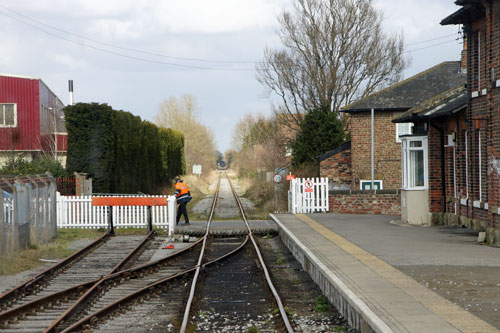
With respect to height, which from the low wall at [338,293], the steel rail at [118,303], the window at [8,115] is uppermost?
the window at [8,115]

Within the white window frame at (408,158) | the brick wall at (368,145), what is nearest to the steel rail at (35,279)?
the white window frame at (408,158)

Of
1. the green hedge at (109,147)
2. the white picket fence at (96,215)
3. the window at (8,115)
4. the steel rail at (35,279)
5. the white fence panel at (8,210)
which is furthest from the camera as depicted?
the window at (8,115)

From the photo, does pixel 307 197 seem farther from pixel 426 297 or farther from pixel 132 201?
pixel 426 297

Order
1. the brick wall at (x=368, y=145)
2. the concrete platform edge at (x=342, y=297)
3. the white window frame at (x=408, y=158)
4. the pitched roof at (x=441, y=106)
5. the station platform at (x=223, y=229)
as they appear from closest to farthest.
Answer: the concrete platform edge at (x=342, y=297)
the pitched roof at (x=441, y=106)
the white window frame at (x=408, y=158)
the station platform at (x=223, y=229)
the brick wall at (x=368, y=145)

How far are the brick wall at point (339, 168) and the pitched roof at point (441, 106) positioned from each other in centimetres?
1260

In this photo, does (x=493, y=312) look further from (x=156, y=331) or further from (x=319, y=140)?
(x=319, y=140)

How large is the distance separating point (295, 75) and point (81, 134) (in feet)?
62.8

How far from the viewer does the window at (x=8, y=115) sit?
40562mm

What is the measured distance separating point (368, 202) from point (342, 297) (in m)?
18.7

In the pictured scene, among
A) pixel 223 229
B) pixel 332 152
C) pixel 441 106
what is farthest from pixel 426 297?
pixel 332 152

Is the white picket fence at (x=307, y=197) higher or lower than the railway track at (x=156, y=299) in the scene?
higher

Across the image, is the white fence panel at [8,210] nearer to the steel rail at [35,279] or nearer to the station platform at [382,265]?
the steel rail at [35,279]

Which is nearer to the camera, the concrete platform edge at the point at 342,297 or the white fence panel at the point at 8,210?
the concrete platform edge at the point at 342,297

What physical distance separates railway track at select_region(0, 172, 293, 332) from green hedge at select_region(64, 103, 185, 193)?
1394 centimetres
